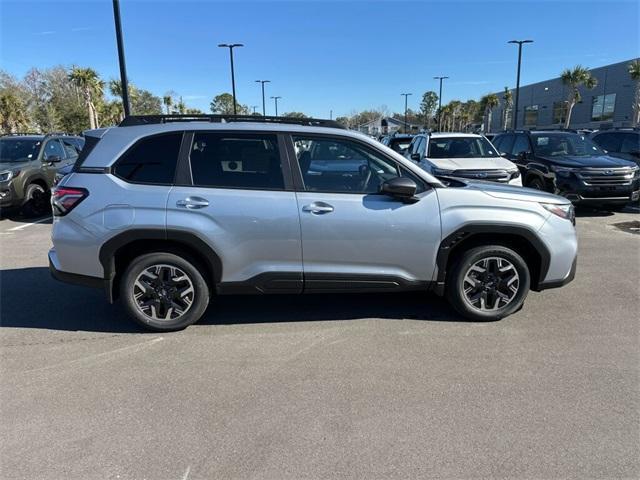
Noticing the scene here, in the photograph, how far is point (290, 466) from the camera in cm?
255

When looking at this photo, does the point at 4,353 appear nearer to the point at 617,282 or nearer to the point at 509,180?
the point at 617,282

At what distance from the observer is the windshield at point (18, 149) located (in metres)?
10.5

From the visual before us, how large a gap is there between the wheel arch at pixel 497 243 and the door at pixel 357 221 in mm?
132

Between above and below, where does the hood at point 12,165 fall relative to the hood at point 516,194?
above

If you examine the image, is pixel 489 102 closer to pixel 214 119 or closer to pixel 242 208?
pixel 214 119

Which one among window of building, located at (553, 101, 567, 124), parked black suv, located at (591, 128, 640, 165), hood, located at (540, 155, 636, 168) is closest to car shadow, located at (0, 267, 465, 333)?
hood, located at (540, 155, 636, 168)

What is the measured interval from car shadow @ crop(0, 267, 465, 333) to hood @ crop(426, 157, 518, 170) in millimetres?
5001

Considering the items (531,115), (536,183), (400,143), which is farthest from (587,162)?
(531,115)

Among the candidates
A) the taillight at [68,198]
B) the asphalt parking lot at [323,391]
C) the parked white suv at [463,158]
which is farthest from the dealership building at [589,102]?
the taillight at [68,198]

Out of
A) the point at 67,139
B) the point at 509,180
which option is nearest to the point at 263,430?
the point at 509,180

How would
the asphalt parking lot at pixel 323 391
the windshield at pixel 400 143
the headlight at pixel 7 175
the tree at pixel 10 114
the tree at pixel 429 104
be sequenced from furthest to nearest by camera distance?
the tree at pixel 429 104
the tree at pixel 10 114
the windshield at pixel 400 143
the headlight at pixel 7 175
the asphalt parking lot at pixel 323 391

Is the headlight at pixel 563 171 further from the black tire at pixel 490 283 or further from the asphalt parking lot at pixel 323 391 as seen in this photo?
the black tire at pixel 490 283

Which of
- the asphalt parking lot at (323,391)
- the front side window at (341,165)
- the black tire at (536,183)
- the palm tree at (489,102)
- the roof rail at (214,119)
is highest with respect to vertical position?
the palm tree at (489,102)

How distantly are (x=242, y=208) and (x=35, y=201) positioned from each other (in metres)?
8.65
